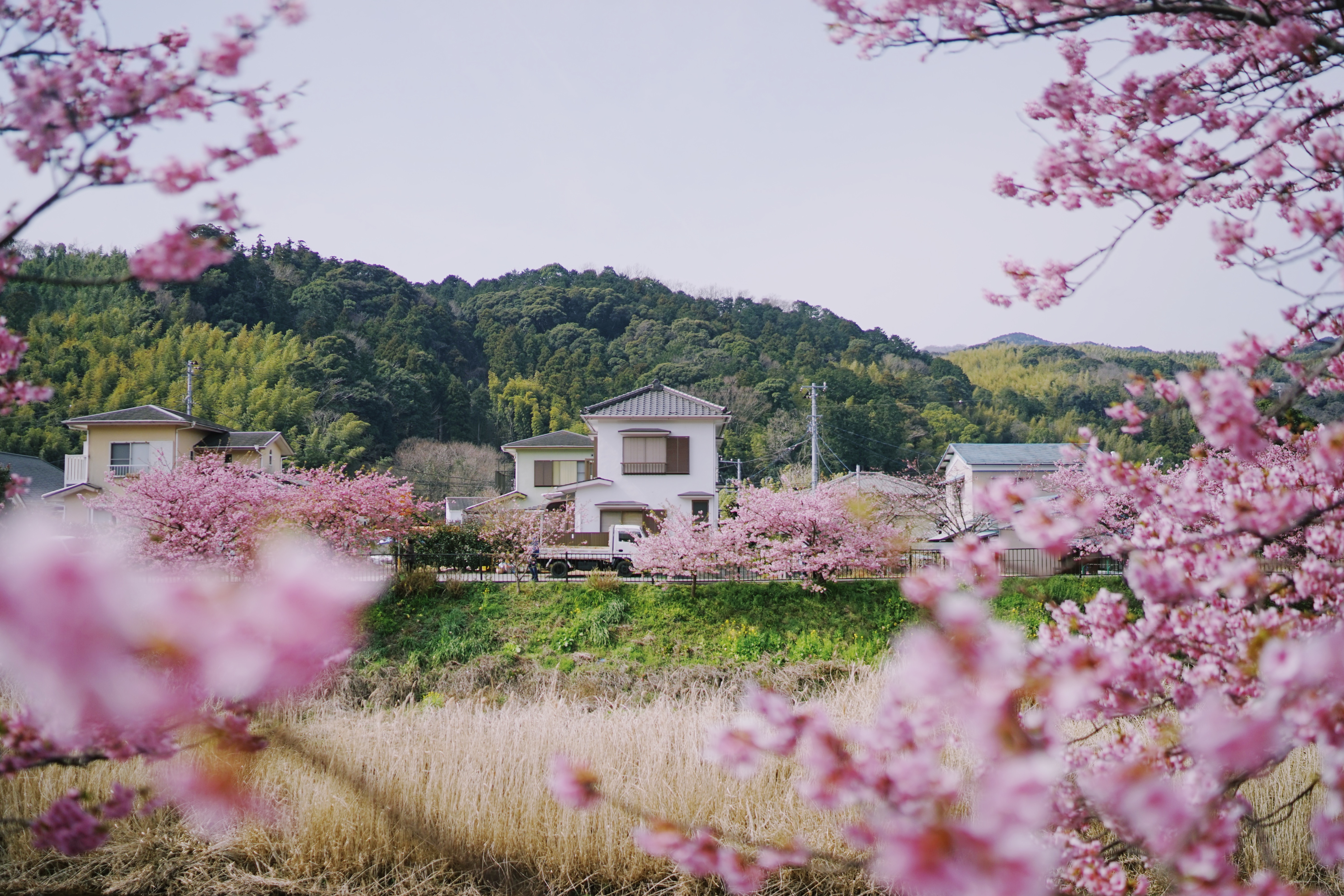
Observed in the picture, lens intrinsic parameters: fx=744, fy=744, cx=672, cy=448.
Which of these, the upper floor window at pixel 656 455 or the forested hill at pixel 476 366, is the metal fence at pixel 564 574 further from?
the forested hill at pixel 476 366

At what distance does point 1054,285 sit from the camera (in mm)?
2637

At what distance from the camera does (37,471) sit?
927 inches

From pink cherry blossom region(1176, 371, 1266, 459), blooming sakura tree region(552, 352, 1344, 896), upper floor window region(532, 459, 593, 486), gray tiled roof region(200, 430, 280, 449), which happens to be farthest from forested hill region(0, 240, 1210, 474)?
pink cherry blossom region(1176, 371, 1266, 459)

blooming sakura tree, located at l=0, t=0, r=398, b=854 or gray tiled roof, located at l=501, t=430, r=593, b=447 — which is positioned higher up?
gray tiled roof, located at l=501, t=430, r=593, b=447

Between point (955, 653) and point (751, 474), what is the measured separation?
29.9m

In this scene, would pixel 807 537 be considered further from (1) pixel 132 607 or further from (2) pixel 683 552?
(1) pixel 132 607

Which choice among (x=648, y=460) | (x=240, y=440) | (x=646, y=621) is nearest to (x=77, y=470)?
(x=240, y=440)

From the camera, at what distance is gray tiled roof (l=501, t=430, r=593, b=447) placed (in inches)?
942

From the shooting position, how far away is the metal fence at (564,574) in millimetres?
12898

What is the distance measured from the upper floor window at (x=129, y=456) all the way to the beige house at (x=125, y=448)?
0.04 feet

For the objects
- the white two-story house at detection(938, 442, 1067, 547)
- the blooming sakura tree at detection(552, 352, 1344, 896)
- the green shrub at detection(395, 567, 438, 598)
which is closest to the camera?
the blooming sakura tree at detection(552, 352, 1344, 896)

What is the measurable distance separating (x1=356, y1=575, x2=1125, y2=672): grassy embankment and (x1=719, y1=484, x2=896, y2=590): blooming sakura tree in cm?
45

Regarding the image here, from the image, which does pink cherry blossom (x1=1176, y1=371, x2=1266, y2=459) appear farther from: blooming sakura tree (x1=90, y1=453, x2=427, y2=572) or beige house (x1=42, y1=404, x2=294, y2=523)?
beige house (x1=42, y1=404, x2=294, y2=523)

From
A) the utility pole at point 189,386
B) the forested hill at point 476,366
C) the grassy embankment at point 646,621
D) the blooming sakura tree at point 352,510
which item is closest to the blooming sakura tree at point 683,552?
the grassy embankment at point 646,621
